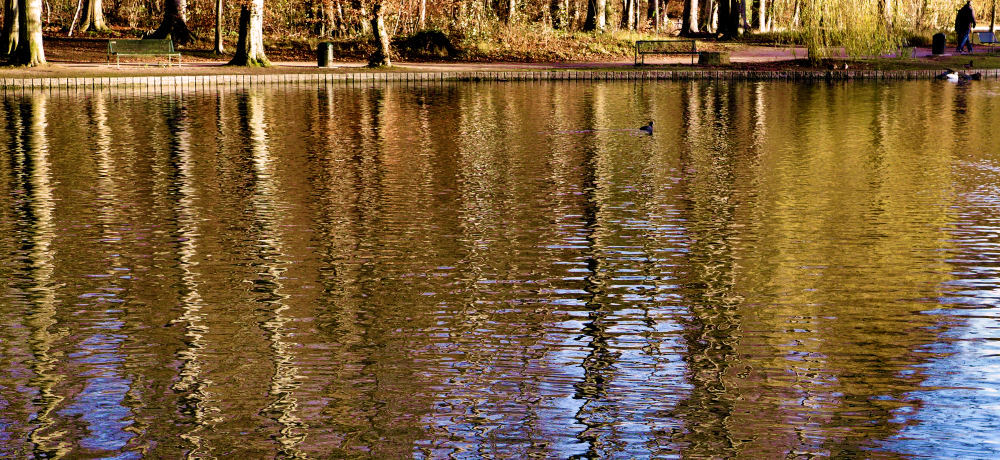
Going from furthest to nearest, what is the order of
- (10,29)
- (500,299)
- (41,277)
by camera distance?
(10,29)
(41,277)
(500,299)

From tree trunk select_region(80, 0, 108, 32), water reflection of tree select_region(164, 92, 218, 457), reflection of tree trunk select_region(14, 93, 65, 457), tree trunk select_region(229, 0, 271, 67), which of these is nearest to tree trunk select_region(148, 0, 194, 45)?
tree trunk select_region(80, 0, 108, 32)

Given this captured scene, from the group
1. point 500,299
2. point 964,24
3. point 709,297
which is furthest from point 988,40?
point 500,299

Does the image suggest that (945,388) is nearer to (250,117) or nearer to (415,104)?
(250,117)

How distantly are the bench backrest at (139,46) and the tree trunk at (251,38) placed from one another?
219 cm

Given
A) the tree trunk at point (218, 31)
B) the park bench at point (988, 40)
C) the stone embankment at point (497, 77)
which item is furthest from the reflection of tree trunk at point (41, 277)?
the park bench at point (988, 40)

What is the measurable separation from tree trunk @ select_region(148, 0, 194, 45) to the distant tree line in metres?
0.04

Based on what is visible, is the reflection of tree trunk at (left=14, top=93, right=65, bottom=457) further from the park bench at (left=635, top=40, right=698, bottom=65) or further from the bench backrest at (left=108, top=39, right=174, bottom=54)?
the park bench at (left=635, top=40, right=698, bottom=65)

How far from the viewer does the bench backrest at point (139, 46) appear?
36.8 metres

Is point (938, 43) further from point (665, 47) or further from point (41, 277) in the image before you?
point (41, 277)

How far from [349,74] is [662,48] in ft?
42.0

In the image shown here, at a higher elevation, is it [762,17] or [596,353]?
[762,17]

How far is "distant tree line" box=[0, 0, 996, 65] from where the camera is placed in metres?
38.3

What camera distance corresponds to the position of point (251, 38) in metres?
38.7

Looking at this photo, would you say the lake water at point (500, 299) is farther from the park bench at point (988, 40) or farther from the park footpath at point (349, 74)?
the park bench at point (988, 40)
